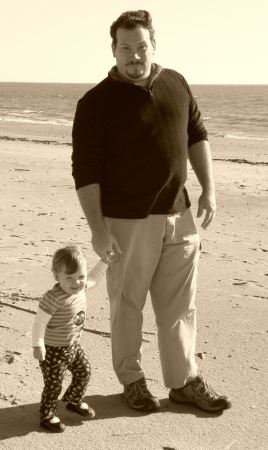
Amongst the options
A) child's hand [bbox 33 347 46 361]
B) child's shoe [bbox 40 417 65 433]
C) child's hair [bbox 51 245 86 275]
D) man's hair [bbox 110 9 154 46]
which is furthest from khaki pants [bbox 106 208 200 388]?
man's hair [bbox 110 9 154 46]

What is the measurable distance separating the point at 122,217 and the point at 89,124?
1.60 feet

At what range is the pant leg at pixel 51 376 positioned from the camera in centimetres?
348

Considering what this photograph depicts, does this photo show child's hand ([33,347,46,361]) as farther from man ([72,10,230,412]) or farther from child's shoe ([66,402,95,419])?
man ([72,10,230,412])

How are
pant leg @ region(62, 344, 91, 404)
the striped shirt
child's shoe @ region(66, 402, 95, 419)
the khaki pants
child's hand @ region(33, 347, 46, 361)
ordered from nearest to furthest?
child's hand @ region(33, 347, 46, 361) < the striped shirt < pant leg @ region(62, 344, 91, 404) < child's shoe @ region(66, 402, 95, 419) < the khaki pants

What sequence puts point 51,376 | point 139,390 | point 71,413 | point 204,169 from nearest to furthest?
point 51,376
point 71,413
point 139,390
point 204,169

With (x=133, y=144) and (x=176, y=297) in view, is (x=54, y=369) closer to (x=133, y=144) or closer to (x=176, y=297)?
(x=176, y=297)

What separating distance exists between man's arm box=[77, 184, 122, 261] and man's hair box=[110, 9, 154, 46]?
2.44 feet

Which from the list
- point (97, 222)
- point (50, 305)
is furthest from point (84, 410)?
point (97, 222)

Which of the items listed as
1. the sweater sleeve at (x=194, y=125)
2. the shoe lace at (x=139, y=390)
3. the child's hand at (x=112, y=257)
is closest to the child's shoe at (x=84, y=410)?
the shoe lace at (x=139, y=390)

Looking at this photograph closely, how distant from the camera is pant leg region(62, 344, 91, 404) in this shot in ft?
11.7

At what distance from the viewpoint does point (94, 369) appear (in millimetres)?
4234

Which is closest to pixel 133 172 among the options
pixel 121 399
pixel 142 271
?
pixel 142 271

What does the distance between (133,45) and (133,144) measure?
469 mm

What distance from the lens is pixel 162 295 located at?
152 inches
